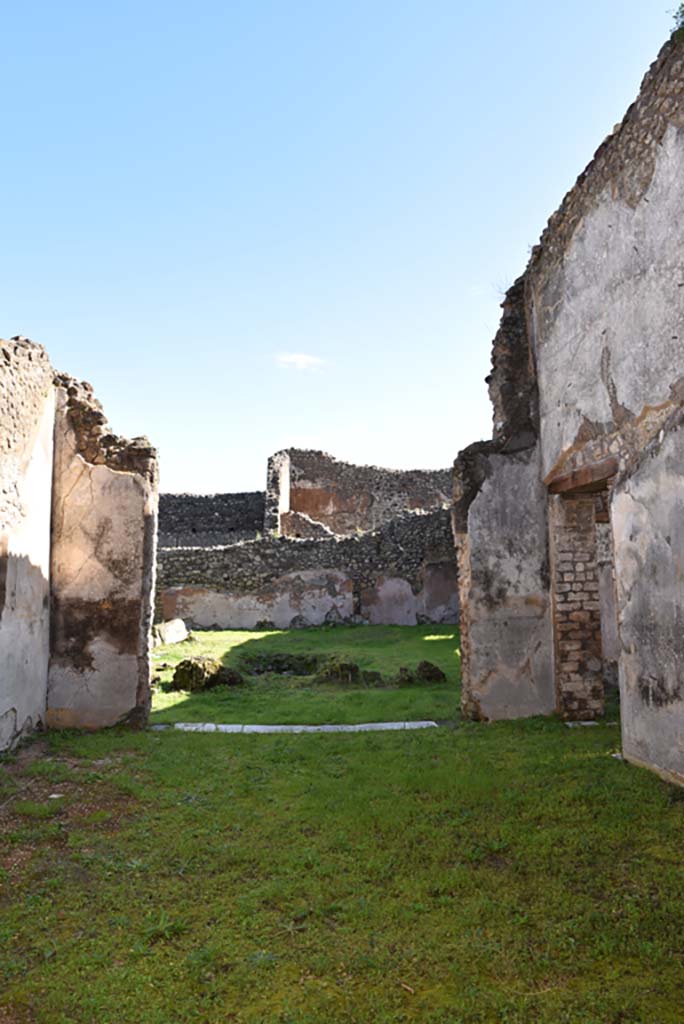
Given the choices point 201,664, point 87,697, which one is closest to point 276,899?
point 87,697

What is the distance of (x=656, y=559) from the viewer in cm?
500

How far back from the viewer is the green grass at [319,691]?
7.73m

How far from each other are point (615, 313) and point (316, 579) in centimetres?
1354

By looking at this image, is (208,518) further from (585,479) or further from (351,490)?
(585,479)

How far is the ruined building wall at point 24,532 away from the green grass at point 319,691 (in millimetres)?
1697

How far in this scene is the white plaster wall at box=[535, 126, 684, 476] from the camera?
497 centimetres

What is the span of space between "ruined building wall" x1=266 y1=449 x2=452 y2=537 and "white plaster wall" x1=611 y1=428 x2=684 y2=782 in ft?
77.5

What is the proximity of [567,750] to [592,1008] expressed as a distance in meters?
3.51

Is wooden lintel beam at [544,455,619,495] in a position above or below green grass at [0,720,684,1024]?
above

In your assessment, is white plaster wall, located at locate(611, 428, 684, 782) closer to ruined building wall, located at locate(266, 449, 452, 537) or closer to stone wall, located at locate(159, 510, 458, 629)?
stone wall, located at locate(159, 510, 458, 629)

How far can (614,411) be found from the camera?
228 inches

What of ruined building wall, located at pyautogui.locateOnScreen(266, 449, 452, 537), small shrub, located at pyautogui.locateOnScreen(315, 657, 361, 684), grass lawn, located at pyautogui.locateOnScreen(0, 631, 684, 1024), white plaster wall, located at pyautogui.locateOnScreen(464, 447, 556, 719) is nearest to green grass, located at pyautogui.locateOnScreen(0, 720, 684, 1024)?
grass lawn, located at pyautogui.locateOnScreen(0, 631, 684, 1024)

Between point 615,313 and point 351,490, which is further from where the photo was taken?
point 351,490

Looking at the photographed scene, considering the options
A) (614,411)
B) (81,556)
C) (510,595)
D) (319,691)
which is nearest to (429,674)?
(319,691)
